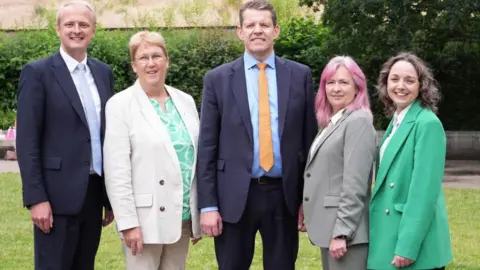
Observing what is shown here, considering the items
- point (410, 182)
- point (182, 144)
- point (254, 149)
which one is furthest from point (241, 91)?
point (410, 182)

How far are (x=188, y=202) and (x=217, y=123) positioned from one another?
19.4 inches

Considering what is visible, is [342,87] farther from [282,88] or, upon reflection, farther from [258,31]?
[258,31]

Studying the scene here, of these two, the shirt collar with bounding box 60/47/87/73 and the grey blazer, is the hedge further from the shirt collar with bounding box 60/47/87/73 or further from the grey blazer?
the grey blazer

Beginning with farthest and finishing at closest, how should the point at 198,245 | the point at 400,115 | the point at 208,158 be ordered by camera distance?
the point at 198,245 < the point at 208,158 < the point at 400,115

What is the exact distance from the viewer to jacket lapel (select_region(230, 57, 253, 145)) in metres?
4.86

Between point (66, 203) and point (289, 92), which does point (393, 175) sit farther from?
point (66, 203)

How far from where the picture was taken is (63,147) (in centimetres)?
483

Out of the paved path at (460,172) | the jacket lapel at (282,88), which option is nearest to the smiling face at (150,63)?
the jacket lapel at (282,88)

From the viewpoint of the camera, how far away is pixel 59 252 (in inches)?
191

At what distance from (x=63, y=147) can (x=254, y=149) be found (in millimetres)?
1106

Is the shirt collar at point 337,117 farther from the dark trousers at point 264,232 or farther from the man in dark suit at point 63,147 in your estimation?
the man in dark suit at point 63,147

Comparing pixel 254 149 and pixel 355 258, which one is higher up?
pixel 254 149

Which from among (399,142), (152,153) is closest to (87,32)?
(152,153)

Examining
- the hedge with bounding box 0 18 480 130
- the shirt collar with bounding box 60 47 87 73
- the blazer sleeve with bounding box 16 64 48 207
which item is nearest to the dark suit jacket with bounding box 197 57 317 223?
the shirt collar with bounding box 60 47 87 73
